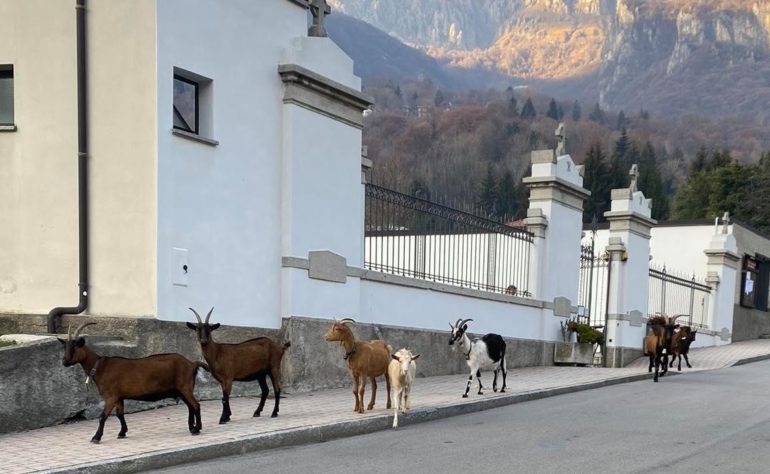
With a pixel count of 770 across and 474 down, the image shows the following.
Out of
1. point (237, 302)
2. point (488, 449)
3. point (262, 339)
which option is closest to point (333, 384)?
point (237, 302)

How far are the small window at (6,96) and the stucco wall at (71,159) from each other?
0.78 ft

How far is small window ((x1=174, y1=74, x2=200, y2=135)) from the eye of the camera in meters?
11.9

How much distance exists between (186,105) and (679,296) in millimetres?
23238

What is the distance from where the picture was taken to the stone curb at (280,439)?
7781 mm

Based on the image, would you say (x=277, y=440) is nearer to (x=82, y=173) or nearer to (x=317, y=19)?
(x=82, y=173)

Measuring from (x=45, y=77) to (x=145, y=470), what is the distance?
6.27 meters

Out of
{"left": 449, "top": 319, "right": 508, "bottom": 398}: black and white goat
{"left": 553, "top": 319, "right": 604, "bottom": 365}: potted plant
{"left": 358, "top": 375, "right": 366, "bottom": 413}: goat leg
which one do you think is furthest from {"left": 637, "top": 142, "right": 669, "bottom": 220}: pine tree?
{"left": 358, "top": 375, "right": 366, "bottom": 413}: goat leg

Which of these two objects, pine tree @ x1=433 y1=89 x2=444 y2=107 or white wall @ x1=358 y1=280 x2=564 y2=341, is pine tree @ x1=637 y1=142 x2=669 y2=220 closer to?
pine tree @ x1=433 y1=89 x2=444 y2=107

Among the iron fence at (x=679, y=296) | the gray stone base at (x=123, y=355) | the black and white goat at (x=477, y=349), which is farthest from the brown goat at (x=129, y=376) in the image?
the iron fence at (x=679, y=296)

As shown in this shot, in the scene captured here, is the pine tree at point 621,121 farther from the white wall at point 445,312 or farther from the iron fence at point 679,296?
the white wall at point 445,312

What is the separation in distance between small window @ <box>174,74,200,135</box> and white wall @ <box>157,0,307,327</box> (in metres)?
0.32

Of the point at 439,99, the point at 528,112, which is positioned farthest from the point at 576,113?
the point at 439,99

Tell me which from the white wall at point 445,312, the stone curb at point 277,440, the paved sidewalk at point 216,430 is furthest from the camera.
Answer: the white wall at point 445,312

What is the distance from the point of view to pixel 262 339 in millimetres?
10266
